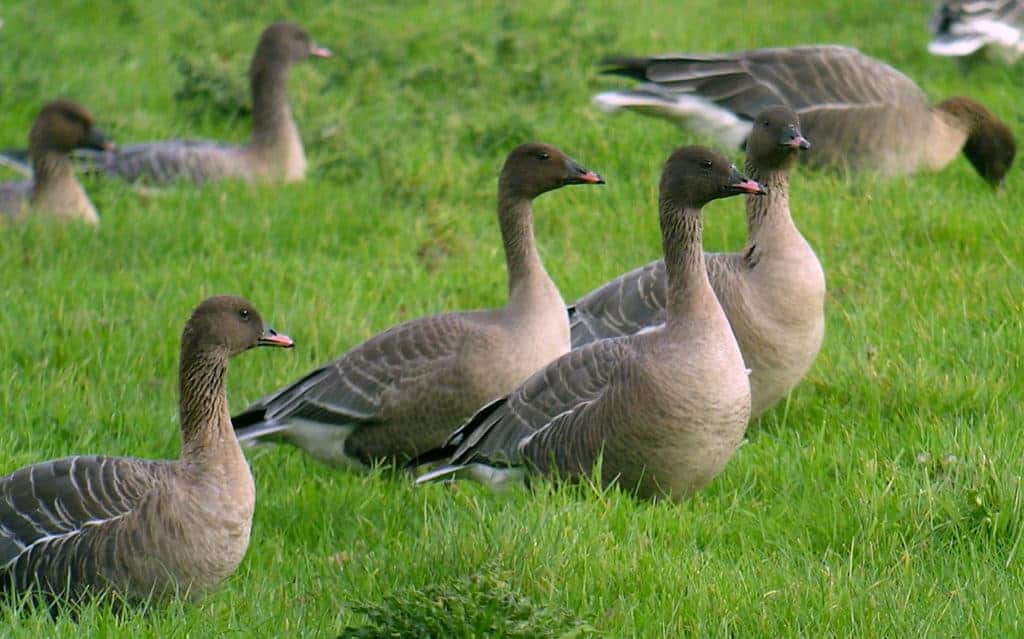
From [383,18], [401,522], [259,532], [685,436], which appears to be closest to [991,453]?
[685,436]

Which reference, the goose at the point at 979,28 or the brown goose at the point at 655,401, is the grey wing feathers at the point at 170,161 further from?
the goose at the point at 979,28

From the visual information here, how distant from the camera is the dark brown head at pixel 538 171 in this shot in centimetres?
757

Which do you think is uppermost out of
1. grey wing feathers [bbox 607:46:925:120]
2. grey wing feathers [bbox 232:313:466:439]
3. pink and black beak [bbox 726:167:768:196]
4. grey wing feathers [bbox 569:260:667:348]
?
pink and black beak [bbox 726:167:768:196]

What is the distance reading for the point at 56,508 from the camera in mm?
5730

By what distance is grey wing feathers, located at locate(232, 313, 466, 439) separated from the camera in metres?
7.45

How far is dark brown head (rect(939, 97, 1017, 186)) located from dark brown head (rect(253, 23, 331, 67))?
565 centimetres

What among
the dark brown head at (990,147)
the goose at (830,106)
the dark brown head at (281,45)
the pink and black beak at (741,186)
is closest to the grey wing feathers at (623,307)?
the pink and black beak at (741,186)

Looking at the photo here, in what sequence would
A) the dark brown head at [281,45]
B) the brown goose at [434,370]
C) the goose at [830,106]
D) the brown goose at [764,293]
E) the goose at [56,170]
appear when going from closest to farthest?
the brown goose at [764,293], the brown goose at [434,370], the goose at [56,170], the goose at [830,106], the dark brown head at [281,45]

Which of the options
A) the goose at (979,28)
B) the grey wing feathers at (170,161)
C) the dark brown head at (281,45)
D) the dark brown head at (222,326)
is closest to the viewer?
the dark brown head at (222,326)

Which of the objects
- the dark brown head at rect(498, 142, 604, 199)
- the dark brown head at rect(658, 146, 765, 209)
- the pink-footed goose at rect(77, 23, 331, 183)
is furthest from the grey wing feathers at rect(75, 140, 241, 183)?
the dark brown head at rect(658, 146, 765, 209)

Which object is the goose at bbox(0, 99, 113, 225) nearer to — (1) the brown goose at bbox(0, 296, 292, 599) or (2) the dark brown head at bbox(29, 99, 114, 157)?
(2) the dark brown head at bbox(29, 99, 114, 157)

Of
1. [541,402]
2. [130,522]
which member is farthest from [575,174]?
[130,522]

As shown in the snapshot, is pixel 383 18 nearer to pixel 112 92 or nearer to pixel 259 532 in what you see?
pixel 112 92

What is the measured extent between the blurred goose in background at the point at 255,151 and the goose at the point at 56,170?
1.46 ft
